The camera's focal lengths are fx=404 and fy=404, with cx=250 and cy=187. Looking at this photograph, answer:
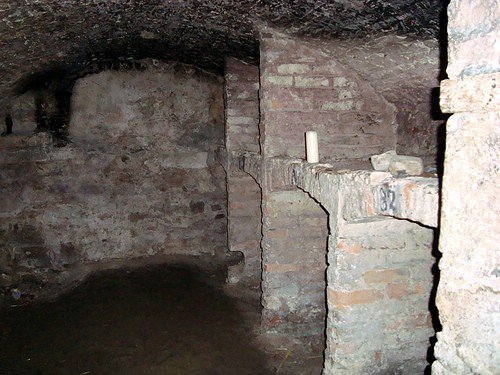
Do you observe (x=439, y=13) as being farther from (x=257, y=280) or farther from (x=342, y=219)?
(x=257, y=280)

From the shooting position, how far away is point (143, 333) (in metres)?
4.62

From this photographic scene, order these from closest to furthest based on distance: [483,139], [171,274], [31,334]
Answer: [483,139] → [31,334] → [171,274]

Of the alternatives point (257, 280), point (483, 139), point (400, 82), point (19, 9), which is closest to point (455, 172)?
point (483, 139)

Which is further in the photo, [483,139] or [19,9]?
[19,9]

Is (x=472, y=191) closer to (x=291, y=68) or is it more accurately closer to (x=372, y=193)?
(x=372, y=193)

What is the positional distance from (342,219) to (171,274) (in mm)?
4206

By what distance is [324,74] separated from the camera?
4.03 m

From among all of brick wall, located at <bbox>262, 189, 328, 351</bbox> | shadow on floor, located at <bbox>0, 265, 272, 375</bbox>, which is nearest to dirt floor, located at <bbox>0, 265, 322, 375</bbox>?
shadow on floor, located at <bbox>0, 265, 272, 375</bbox>

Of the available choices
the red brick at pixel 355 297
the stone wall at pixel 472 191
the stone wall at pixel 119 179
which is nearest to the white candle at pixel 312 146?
the red brick at pixel 355 297

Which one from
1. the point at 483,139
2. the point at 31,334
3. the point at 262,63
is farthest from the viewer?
the point at 31,334

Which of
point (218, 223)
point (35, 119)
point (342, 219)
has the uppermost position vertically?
point (35, 119)

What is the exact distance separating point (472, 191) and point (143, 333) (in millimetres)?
4088

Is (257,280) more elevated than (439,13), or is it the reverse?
(439,13)

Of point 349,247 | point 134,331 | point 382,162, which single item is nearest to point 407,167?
point 382,162
